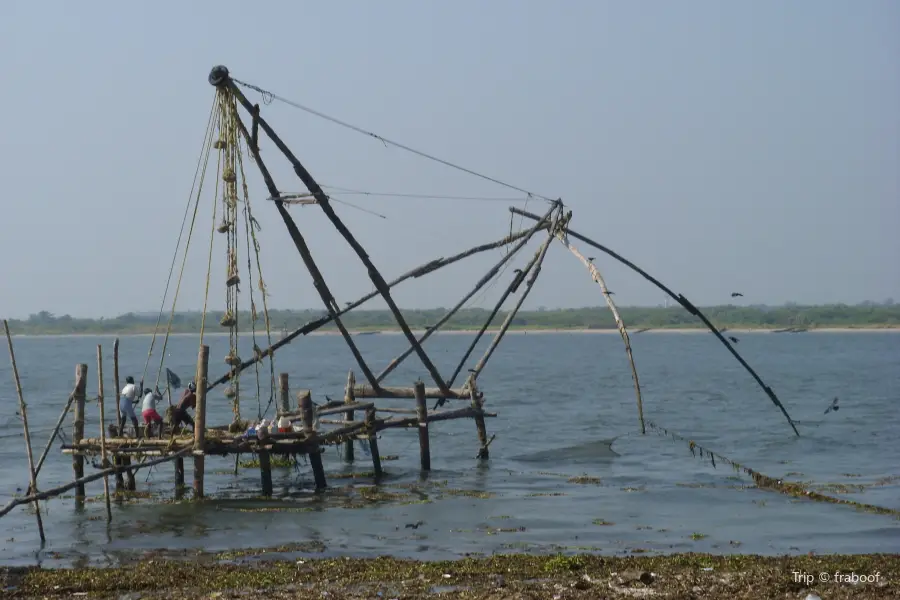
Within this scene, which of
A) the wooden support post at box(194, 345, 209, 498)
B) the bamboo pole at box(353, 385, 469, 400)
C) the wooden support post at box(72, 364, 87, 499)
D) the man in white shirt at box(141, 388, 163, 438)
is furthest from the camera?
the bamboo pole at box(353, 385, 469, 400)

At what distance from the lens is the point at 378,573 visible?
46.9 ft

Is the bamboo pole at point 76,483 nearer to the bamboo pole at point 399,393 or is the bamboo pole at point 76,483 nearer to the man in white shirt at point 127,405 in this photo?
the man in white shirt at point 127,405

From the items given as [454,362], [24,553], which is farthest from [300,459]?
[454,362]

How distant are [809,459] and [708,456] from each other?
8.45 ft

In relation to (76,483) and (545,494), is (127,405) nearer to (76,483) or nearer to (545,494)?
(76,483)

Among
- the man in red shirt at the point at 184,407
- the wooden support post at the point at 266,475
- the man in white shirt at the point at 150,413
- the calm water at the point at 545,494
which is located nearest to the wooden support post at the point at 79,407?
the calm water at the point at 545,494

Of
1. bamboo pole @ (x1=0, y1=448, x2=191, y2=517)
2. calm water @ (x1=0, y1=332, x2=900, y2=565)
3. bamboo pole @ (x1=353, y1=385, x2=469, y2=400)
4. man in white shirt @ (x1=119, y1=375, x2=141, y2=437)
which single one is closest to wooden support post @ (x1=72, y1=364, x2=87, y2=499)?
man in white shirt @ (x1=119, y1=375, x2=141, y2=437)

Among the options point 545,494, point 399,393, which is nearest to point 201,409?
point 545,494

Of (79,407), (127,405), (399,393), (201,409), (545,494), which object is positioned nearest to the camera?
(201,409)

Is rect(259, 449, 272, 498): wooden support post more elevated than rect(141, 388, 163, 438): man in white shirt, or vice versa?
rect(141, 388, 163, 438): man in white shirt

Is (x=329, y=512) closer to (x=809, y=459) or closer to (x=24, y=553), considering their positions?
(x=24, y=553)

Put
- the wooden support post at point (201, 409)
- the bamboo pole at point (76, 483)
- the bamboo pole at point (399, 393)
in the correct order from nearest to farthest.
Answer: the bamboo pole at point (76, 483) < the wooden support post at point (201, 409) < the bamboo pole at point (399, 393)

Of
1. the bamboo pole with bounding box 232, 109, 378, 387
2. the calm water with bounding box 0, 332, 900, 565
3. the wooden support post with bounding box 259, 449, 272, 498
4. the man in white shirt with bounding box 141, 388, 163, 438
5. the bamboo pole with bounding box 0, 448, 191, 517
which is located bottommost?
the calm water with bounding box 0, 332, 900, 565

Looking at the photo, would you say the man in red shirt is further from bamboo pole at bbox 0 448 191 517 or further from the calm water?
bamboo pole at bbox 0 448 191 517
